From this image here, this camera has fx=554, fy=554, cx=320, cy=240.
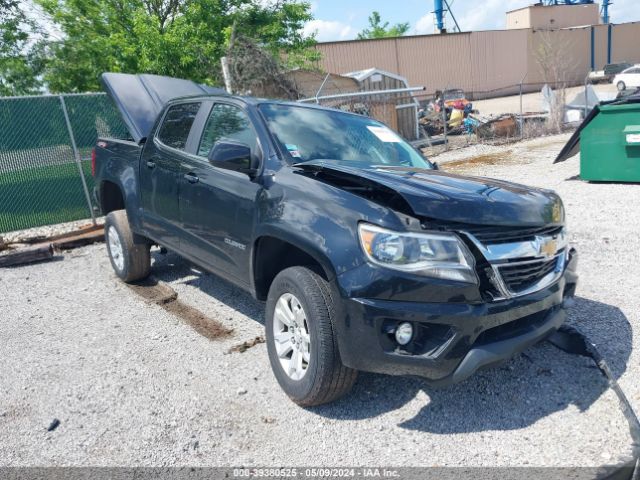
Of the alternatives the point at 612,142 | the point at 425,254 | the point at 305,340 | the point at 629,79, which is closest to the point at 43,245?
the point at 305,340

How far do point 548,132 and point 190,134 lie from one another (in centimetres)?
1723

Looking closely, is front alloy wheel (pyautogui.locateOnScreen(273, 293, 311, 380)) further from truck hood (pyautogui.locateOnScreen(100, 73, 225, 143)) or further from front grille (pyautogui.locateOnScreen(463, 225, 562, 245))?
truck hood (pyautogui.locateOnScreen(100, 73, 225, 143))

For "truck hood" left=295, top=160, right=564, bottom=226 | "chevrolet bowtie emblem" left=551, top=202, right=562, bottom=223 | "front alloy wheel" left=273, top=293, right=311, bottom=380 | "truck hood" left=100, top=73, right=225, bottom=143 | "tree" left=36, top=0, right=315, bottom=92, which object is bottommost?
"front alloy wheel" left=273, top=293, right=311, bottom=380

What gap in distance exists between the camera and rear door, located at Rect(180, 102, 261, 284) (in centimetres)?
382

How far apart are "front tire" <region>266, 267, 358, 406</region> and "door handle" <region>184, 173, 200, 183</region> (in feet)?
4.31

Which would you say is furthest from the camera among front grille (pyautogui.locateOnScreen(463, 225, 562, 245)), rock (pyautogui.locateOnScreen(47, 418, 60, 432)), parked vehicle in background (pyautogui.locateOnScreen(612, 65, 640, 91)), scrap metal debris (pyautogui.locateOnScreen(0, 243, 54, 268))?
parked vehicle in background (pyautogui.locateOnScreen(612, 65, 640, 91))

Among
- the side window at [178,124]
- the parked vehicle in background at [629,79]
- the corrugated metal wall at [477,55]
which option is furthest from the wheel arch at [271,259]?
the parked vehicle in background at [629,79]

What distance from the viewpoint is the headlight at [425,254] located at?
2814mm

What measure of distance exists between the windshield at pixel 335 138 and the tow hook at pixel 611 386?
1.70 meters

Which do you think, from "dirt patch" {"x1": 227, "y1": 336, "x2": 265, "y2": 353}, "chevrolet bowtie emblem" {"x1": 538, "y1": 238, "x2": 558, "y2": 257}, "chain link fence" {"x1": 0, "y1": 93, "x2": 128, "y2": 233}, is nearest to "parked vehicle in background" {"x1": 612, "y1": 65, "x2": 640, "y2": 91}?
"chain link fence" {"x1": 0, "y1": 93, "x2": 128, "y2": 233}

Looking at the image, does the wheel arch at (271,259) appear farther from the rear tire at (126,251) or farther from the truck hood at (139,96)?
the truck hood at (139,96)

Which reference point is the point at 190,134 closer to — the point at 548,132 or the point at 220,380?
the point at 220,380

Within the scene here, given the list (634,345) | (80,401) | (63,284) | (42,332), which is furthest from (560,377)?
(63,284)

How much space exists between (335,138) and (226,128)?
33.5 inches
